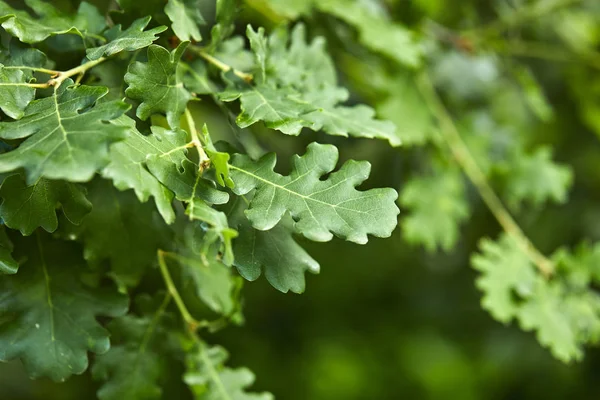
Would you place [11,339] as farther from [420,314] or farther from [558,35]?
[420,314]

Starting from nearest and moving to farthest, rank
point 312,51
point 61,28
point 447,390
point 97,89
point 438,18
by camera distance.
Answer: point 97,89, point 61,28, point 312,51, point 438,18, point 447,390

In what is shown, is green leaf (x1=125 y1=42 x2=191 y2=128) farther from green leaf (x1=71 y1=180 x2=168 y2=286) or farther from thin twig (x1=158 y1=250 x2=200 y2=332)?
thin twig (x1=158 y1=250 x2=200 y2=332)

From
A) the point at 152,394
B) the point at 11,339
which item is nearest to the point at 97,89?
the point at 11,339

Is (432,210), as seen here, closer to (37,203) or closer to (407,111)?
(407,111)

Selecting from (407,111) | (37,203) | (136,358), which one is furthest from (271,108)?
(407,111)

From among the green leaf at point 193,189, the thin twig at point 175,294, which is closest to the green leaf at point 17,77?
the green leaf at point 193,189

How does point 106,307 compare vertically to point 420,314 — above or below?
above
